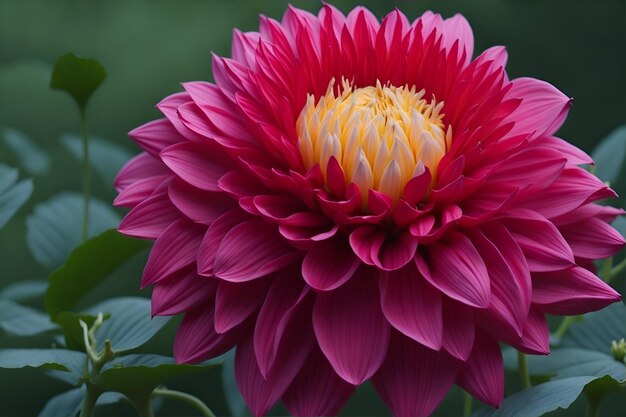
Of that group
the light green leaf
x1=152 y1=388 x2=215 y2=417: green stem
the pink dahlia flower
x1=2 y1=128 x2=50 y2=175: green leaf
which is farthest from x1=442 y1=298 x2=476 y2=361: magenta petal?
x1=2 y1=128 x2=50 y2=175: green leaf

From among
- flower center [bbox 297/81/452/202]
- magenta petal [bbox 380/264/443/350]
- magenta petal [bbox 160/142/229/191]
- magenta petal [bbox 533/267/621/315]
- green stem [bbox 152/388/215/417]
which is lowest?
green stem [bbox 152/388/215/417]

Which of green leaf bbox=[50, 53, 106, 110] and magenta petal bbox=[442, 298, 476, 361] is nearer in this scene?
magenta petal bbox=[442, 298, 476, 361]

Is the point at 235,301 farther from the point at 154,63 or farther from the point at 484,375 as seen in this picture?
the point at 154,63

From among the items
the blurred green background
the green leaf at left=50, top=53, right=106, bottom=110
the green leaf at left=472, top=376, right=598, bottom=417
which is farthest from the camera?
the blurred green background

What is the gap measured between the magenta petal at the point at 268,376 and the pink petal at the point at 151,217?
0.18 ft

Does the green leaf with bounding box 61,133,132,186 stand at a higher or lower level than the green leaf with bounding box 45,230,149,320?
lower

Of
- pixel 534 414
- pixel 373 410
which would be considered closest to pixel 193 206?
pixel 534 414

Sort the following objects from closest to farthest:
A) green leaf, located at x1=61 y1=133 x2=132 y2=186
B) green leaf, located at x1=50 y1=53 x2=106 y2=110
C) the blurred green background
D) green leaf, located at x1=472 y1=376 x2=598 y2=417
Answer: green leaf, located at x1=472 y1=376 x2=598 y2=417 → green leaf, located at x1=50 y1=53 x2=106 y2=110 → green leaf, located at x1=61 y1=133 x2=132 y2=186 → the blurred green background

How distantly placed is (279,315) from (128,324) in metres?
0.09

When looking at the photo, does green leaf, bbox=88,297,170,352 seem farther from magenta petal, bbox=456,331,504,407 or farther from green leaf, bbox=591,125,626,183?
green leaf, bbox=591,125,626,183

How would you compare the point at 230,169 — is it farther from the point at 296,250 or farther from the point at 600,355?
the point at 600,355

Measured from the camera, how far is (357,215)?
0.99 ft

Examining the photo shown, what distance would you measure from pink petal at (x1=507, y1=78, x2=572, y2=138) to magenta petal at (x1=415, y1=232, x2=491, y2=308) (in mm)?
51

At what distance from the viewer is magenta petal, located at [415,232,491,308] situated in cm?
27
